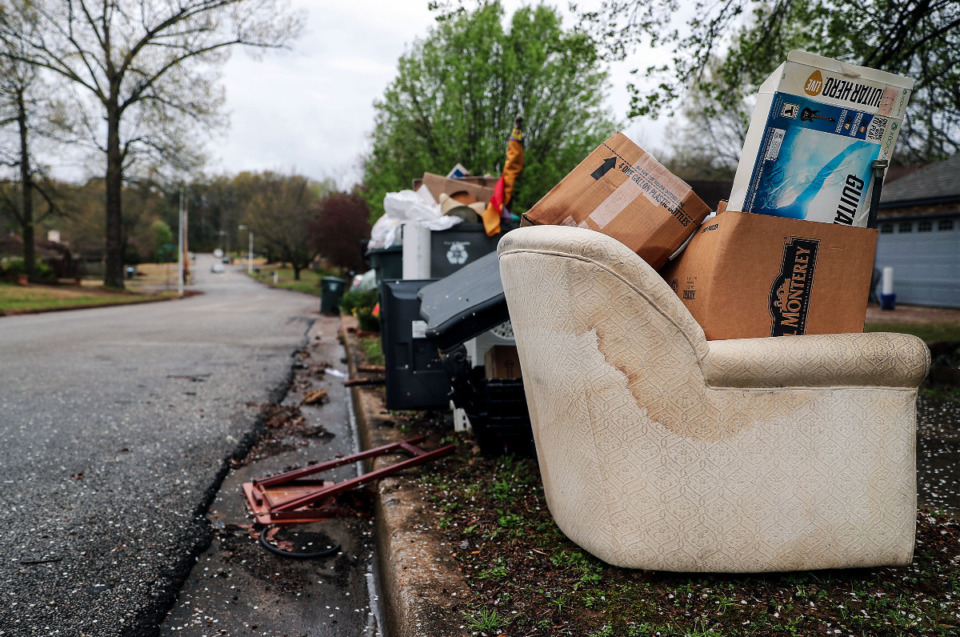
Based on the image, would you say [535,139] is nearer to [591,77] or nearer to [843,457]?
[591,77]

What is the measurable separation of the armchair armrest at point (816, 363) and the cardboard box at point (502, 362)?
1.86 m

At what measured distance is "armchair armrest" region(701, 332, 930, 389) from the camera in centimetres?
179

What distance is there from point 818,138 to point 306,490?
2.74 metres

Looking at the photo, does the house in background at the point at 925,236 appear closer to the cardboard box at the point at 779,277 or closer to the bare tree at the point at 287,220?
the cardboard box at the point at 779,277

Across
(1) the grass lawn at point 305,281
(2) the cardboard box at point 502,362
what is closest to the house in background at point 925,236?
(2) the cardboard box at point 502,362

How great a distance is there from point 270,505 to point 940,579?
2.58 meters

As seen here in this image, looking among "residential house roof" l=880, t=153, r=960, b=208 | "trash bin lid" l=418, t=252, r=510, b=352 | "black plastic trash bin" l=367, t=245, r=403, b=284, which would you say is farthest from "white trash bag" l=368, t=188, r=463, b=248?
"residential house roof" l=880, t=153, r=960, b=208

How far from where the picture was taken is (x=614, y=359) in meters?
1.85

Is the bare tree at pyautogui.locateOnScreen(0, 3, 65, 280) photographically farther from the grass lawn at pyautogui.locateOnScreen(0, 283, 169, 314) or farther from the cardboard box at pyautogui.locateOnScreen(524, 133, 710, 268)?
the cardboard box at pyautogui.locateOnScreen(524, 133, 710, 268)

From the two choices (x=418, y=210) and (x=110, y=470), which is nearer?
(x=110, y=470)

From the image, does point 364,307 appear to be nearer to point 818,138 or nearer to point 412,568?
point 412,568

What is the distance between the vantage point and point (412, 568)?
82.7 inches

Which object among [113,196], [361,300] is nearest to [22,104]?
[113,196]

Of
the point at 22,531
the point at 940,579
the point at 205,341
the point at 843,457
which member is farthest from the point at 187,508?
the point at 205,341
